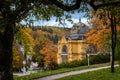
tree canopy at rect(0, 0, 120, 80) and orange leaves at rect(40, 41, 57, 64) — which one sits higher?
tree canopy at rect(0, 0, 120, 80)

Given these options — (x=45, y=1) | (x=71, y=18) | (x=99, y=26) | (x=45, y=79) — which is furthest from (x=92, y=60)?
(x=45, y=1)

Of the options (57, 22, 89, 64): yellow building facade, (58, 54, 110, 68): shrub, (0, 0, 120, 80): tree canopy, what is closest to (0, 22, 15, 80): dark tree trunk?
(0, 0, 120, 80): tree canopy

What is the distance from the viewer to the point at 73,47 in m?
72.8

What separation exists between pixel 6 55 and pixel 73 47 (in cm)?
5756

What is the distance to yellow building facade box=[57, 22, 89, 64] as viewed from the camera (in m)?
69.5

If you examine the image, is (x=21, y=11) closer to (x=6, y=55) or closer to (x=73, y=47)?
(x=6, y=55)

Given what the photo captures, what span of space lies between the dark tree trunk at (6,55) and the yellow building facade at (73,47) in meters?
52.2

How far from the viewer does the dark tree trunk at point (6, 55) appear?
49.8 feet

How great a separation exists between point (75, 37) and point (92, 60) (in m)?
26.3

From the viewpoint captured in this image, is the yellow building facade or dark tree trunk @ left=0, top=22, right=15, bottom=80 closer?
dark tree trunk @ left=0, top=22, right=15, bottom=80

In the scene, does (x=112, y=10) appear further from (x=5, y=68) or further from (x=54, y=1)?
(x=5, y=68)

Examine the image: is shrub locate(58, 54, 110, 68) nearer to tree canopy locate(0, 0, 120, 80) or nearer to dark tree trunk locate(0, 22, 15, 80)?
tree canopy locate(0, 0, 120, 80)

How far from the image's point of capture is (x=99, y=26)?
4525 centimetres

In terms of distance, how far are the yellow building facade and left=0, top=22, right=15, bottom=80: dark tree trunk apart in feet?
Answer: 171
